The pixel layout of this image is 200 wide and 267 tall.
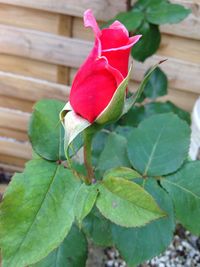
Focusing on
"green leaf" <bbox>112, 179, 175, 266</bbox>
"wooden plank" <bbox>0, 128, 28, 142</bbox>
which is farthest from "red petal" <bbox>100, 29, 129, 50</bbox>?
"wooden plank" <bbox>0, 128, 28, 142</bbox>

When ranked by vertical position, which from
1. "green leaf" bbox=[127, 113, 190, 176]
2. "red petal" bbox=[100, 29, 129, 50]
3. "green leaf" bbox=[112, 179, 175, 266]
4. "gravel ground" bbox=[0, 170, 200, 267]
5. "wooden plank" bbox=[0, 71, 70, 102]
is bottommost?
"gravel ground" bbox=[0, 170, 200, 267]

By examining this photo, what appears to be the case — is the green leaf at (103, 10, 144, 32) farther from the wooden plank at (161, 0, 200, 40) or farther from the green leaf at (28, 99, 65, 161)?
the green leaf at (28, 99, 65, 161)

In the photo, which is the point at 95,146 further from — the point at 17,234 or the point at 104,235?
the point at 17,234

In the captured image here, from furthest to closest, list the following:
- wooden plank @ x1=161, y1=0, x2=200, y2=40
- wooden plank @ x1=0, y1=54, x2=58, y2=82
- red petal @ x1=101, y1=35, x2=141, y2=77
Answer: wooden plank @ x1=0, y1=54, x2=58, y2=82
wooden plank @ x1=161, y1=0, x2=200, y2=40
red petal @ x1=101, y1=35, x2=141, y2=77

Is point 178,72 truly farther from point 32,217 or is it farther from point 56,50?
point 32,217

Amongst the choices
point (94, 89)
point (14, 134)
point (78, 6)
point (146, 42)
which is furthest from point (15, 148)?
point (94, 89)

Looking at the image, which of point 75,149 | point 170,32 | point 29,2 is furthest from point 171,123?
point 29,2

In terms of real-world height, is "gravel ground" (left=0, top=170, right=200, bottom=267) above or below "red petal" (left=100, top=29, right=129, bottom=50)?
below

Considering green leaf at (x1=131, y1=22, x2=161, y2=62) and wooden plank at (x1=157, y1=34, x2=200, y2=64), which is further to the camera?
wooden plank at (x1=157, y1=34, x2=200, y2=64)
